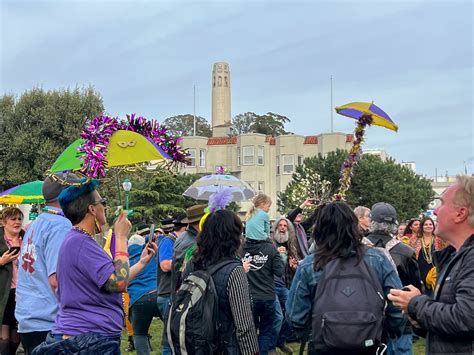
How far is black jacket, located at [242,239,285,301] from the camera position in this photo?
7.39 metres

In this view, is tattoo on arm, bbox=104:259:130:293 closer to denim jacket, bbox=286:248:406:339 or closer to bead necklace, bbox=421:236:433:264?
denim jacket, bbox=286:248:406:339

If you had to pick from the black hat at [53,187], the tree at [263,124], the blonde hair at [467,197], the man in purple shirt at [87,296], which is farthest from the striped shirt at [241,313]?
the tree at [263,124]

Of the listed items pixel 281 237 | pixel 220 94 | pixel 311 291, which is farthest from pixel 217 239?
pixel 220 94

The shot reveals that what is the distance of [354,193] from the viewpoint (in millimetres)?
43312

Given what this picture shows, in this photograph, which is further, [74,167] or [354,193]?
[354,193]

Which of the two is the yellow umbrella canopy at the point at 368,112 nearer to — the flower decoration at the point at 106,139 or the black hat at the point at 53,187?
the flower decoration at the point at 106,139

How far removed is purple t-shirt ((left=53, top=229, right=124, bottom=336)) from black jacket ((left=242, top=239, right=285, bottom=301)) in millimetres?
3771

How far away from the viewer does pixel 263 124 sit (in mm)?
73188

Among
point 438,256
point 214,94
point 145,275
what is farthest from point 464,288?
point 214,94

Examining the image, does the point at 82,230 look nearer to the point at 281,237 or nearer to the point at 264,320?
the point at 264,320

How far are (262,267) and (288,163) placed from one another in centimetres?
4986

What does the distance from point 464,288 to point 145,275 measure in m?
4.86

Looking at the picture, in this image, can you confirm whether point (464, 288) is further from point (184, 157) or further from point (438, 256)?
point (184, 157)

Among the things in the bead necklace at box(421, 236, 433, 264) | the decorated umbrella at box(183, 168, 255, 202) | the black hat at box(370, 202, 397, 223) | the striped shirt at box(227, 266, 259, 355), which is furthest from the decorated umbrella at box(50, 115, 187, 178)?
the decorated umbrella at box(183, 168, 255, 202)
